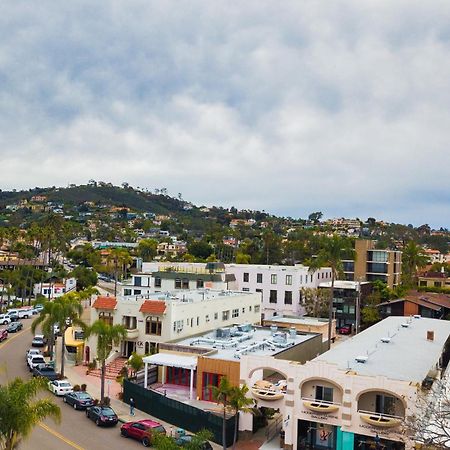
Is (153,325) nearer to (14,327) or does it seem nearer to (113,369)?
(113,369)

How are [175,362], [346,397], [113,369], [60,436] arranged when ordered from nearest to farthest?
[346,397]
[60,436]
[175,362]
[113,369]

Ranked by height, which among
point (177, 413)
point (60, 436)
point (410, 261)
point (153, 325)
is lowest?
point (60, 436)

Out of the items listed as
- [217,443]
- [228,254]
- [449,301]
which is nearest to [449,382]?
[217,443]

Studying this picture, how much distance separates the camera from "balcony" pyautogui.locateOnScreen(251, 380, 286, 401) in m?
31.6

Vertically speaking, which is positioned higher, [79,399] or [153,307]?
[153,307]

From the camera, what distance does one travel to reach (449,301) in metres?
76.2

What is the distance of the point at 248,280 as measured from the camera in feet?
257

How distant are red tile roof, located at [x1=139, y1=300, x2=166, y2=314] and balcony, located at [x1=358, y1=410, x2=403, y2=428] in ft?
73.1

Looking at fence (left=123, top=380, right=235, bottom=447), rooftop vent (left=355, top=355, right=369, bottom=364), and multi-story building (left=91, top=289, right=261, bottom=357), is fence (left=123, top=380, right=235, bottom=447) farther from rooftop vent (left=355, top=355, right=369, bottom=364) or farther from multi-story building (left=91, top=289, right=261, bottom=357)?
multi-story building (left=91, top=289, right=261, bottom=357)

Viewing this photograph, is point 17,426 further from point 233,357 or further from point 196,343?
point 196,343

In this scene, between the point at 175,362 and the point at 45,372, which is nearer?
the point at 175,362

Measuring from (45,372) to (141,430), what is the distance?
16.0 m

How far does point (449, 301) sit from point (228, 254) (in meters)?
83.2

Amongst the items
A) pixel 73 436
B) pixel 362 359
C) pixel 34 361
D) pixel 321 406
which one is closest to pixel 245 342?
pixel 362 359
